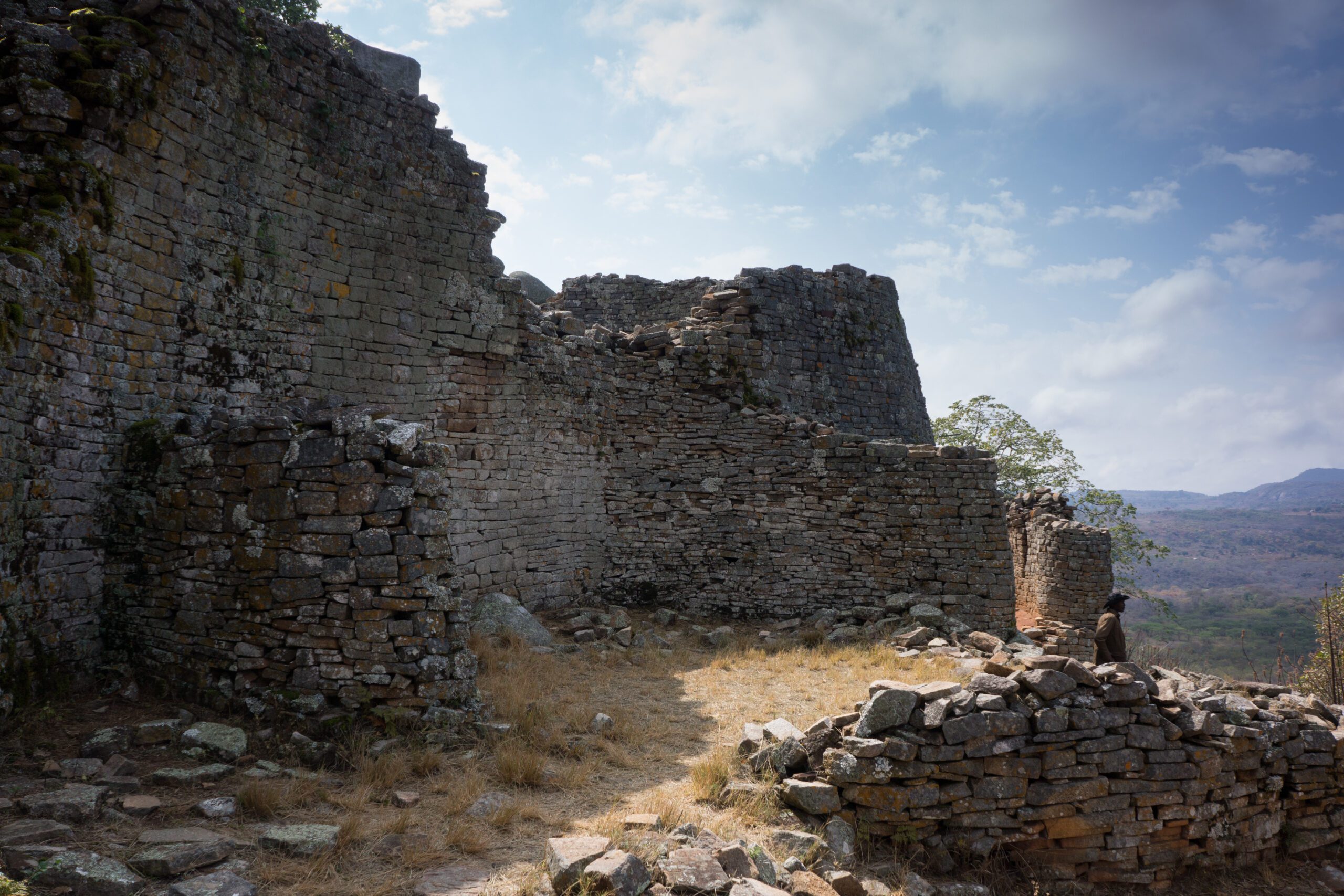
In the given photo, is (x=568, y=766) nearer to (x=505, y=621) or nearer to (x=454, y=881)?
(x=454, y=881)

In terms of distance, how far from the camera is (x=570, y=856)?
4.04m

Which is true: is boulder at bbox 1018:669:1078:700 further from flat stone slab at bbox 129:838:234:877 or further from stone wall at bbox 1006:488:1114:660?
stone wall at bbox 1006:488:1114:660

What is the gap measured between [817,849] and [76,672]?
6.22 m

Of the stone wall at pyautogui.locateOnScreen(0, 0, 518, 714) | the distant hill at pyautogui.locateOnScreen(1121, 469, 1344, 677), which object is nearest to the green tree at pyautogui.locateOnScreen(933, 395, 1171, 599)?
the distant hill at pyautogui.locateOnScreen(1121, 469, 1344, 677)

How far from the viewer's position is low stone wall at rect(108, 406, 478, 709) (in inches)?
227

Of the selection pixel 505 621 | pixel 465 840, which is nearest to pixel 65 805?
pixel 465 840

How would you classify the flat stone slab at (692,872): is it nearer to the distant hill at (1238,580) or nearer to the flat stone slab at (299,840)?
the flat stone slab at (299,840)

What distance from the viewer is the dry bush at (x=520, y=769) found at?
5402 millimetres

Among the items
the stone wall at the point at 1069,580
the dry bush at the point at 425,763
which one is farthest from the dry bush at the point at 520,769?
the stone wall at the point at 1069,580

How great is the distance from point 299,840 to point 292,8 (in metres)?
18.0

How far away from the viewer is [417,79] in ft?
51.7

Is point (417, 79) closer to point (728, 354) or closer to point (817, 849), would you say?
point (728, 354)

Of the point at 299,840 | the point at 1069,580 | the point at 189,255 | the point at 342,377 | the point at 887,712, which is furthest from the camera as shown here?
the point at 1069,580

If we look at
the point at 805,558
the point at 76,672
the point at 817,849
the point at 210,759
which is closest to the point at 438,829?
the point at 210,759
